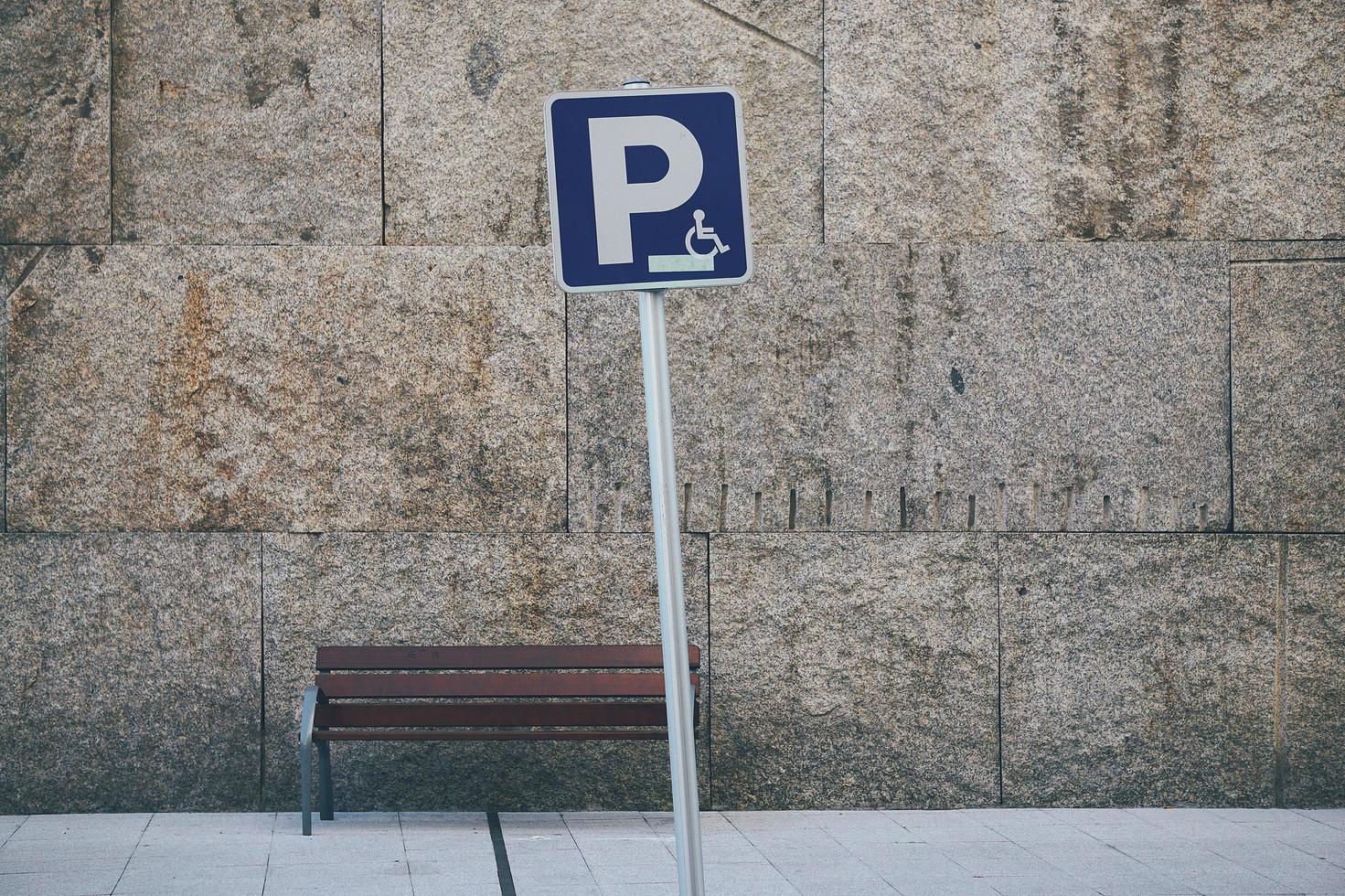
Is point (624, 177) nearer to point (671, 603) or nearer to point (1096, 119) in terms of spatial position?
point (671, 603)

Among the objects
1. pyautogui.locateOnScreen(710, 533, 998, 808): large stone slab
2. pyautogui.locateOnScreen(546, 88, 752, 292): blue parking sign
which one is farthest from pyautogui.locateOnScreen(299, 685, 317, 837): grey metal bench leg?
pyautogui.locateOnScreen(546, 88, 752, 292): blue parking sign

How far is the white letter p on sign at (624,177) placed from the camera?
3447mm

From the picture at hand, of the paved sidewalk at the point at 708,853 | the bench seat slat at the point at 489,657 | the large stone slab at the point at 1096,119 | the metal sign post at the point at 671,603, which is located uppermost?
the large stone slab at the point at 1096,119

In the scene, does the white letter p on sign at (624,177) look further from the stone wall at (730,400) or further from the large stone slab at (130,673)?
the large stone slab at (130,673)

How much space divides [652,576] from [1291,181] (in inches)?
144

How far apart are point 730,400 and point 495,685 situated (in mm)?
1727

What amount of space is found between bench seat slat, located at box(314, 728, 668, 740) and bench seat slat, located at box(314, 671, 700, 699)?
0.54ft

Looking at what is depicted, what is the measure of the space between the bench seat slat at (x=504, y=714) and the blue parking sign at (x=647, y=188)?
279 cm

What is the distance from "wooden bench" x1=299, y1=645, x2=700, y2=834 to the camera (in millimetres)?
5715

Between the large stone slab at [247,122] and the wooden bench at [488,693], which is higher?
the large stone slab at [247,122]

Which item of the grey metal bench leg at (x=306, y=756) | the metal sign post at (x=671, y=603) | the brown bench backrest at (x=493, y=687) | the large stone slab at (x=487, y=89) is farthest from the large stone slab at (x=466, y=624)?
the metal sign post at (x=671, y=603)

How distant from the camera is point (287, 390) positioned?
6.11 m

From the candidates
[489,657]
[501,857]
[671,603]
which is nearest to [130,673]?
[489,657]

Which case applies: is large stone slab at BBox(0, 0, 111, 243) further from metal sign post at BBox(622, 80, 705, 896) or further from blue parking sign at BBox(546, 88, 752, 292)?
metal sign post at BBox(622, 80, 705, 896)
